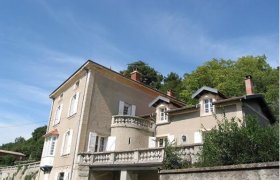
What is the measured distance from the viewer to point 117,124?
814 inches

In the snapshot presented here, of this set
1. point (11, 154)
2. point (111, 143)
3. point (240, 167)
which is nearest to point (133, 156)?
point (111, 143)

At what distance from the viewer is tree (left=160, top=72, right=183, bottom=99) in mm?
43375

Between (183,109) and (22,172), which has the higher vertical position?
(183,109)

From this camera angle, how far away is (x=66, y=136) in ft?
71.1

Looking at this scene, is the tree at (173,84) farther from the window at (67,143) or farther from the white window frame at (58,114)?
the window at (67,143)

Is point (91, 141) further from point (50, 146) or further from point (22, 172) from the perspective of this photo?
point (22, 172)

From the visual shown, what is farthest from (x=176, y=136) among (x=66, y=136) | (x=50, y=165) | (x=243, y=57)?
(x=243, y=57)

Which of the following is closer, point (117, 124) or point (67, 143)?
point (117, 124)

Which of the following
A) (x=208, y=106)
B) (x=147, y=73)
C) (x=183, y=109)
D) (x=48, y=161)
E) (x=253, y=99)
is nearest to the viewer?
(x=253, y=99)

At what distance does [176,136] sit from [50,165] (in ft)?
33.4

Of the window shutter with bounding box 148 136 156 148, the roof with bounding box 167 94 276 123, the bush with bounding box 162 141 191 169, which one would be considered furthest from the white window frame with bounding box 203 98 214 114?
the bush with bounding box 162 141 191 169

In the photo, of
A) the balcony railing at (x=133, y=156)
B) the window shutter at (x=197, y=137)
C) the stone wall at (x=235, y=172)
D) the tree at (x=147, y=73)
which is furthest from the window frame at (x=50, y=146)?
the tree at (x=147, y=73)

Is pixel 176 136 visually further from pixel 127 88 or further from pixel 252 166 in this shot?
pixel 252 166

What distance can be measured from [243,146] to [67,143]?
575 inches
